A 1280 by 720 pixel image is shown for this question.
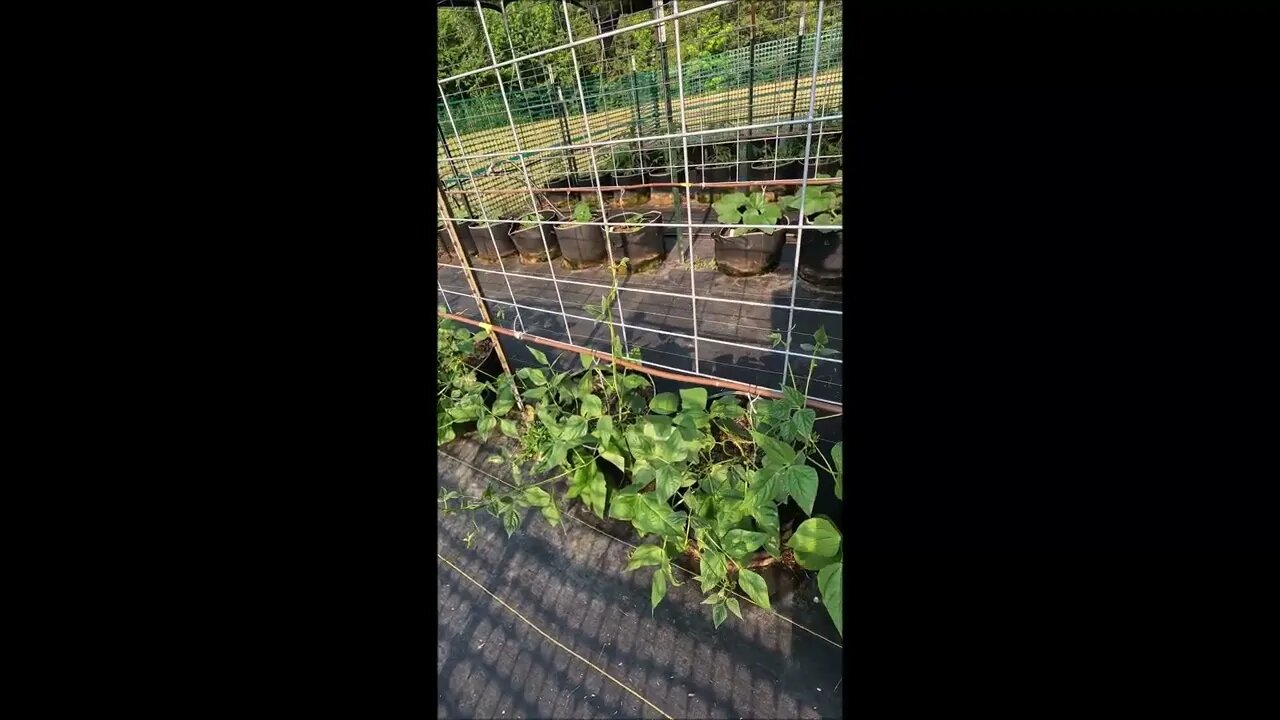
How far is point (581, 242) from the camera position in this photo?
3545 mm

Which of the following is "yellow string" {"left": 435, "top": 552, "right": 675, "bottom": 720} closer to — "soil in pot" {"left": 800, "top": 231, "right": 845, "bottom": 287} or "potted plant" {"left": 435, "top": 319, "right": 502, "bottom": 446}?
"potted plant" {"left": 435, "top": 319, "right": 502, "bottom": 446}

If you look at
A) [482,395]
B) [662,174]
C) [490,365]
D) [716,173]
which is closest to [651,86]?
[662,174]

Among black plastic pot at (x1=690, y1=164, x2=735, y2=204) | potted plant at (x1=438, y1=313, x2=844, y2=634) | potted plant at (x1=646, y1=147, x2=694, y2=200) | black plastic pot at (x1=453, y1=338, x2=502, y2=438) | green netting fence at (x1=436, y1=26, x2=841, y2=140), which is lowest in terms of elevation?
black plastic pot at (x1=690, y1=164, x2=735, y2=204)

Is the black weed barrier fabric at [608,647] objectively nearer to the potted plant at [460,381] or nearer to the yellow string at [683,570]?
the yellow string at [683,570]

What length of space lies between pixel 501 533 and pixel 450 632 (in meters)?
0.32

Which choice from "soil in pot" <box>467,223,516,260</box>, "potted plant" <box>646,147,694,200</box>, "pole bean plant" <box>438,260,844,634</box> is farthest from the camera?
"potted plant" <box>646,147,694,200</box>

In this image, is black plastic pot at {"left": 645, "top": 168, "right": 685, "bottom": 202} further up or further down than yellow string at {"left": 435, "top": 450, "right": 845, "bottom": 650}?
further down

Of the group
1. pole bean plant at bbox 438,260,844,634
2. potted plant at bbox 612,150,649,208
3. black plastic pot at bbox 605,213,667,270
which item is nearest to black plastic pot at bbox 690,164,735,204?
potted plant at bbox 612,150,649,208

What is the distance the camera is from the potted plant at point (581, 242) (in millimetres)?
3430

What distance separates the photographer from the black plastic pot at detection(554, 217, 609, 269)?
3.52m

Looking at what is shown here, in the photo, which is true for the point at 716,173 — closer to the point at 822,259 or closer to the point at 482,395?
the point at 822,259
